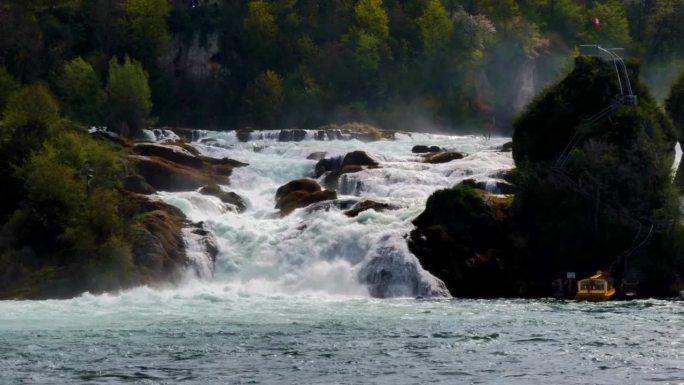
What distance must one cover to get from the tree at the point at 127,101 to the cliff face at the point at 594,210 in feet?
165

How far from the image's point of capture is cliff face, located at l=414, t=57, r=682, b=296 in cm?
8662

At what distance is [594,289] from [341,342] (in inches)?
1057

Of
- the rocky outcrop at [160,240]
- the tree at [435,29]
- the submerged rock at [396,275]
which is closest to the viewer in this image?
the submerged rock at [396,275]

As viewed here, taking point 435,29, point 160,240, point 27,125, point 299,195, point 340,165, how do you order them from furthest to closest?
point 435,29 < point 340,165 < point 299,195 < point 27,125 < point 160,240

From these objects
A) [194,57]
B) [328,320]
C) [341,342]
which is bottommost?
[341,342]

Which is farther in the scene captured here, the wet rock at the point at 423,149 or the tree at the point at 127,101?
the tree at the point at 127,101

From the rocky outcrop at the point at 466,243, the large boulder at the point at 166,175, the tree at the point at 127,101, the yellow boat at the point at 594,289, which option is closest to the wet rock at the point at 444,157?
the large boulder at the point at 166,175

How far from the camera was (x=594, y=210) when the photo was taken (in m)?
89.2

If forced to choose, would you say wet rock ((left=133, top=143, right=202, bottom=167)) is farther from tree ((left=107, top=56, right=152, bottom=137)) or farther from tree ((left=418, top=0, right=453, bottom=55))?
tree ((left=418, top=0, right=453, bottom=55))

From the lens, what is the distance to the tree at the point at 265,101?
522 ft

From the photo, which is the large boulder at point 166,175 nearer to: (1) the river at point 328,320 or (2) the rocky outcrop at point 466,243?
(1) the river at point 328,320

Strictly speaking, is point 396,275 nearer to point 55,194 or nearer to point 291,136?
point 55,194

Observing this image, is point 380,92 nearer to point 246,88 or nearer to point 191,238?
point 246,88

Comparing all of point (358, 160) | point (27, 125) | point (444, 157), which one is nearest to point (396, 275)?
point (358, 160)
